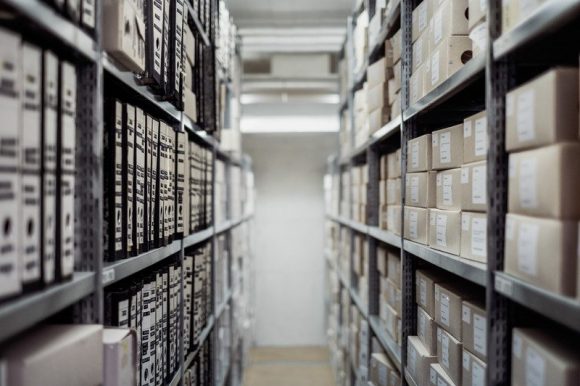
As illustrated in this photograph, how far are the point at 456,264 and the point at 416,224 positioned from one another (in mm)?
516

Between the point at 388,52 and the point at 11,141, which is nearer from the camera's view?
the point at 11,141

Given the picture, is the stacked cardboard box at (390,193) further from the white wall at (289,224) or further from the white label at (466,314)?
the white wall at (289,224)

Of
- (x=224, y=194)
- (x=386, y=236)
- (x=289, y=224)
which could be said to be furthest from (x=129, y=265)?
(x=289, y=224)

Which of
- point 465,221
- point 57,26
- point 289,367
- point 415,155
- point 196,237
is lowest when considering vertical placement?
point 289,367

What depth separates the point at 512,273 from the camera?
1.06m

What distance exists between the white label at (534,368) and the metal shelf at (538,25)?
594mm

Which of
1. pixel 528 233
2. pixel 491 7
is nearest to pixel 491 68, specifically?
pixel 491 7

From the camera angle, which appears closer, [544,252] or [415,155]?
[544,252]

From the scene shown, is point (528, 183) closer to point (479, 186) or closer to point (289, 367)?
point (479, 186)

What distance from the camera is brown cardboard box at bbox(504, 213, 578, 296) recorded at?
90 cm

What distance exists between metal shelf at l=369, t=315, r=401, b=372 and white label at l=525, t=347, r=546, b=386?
1.06 metres

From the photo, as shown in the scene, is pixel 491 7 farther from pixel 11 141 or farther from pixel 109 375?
pixel 109 375

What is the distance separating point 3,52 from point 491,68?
93 centimetres

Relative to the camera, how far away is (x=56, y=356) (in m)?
0.87
